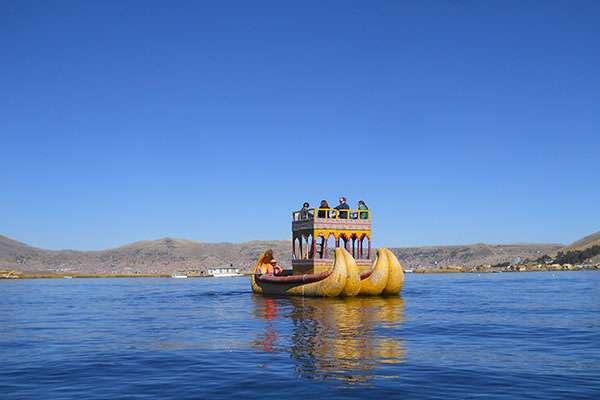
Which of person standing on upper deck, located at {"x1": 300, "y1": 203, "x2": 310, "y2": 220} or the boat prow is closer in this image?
the boat prow

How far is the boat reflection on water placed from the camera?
14250 millimetres

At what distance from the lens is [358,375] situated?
13.1 m

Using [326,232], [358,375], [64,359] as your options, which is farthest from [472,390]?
[326,232]

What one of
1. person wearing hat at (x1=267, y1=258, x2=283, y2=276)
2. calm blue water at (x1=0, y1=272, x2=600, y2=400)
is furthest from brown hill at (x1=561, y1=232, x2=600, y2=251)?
calm blue water at (x1=0, y1=272, x2=600, y2=400)

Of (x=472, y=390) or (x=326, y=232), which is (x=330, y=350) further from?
(x=326, y=232)

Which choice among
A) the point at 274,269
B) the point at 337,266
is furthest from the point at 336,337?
the point at 274,269

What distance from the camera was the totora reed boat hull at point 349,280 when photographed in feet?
125

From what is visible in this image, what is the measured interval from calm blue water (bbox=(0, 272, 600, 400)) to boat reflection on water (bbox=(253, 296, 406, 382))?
0.17 ft

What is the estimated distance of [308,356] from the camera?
15945 mm

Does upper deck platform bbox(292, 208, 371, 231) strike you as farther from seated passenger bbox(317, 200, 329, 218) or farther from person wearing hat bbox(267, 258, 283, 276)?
person wearing hat bbox(267, 258, 283, 276)

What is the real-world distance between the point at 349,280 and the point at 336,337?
61.1ft

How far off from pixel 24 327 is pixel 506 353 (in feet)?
68.2

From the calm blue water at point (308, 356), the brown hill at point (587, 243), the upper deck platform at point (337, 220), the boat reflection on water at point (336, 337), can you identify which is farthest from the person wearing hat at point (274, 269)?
the brown hill at point (587, 243)

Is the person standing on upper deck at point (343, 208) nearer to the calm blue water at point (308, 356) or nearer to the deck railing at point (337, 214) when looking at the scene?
the deck railing at point (337, 214)
